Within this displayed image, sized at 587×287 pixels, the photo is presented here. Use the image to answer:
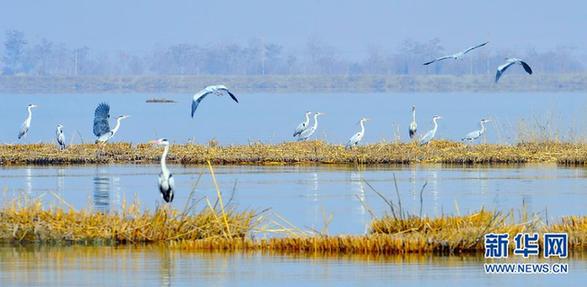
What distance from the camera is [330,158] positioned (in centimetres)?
3388

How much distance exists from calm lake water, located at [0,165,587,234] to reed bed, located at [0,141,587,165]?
103 centimetres

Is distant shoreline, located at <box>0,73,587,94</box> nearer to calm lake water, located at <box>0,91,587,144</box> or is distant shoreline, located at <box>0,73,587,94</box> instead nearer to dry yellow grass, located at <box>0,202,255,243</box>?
calm lake water, located at <box>0,91,587,144</box>

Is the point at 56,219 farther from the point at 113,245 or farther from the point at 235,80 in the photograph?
the point at 235,80

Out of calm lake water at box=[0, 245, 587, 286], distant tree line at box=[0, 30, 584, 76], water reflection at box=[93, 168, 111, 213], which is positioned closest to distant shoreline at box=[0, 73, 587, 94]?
distant tree line at box=[0, 30, 584, 76]

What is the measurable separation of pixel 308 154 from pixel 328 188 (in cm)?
698

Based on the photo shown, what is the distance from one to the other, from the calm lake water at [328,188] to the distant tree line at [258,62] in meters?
141

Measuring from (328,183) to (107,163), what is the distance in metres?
7.19

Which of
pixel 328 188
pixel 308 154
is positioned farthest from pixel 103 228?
pixel 308 154

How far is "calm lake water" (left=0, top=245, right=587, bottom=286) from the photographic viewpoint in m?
14.4

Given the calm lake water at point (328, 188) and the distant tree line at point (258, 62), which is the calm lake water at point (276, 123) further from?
the distant tree line at point (258, 62)

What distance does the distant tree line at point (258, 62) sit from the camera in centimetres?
17762

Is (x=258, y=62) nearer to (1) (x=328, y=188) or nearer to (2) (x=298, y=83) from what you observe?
(2) (x=298, y=83)

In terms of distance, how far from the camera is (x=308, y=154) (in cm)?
3406

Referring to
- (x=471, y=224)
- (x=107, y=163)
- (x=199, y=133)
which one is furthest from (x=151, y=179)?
(x=199, y=133)
